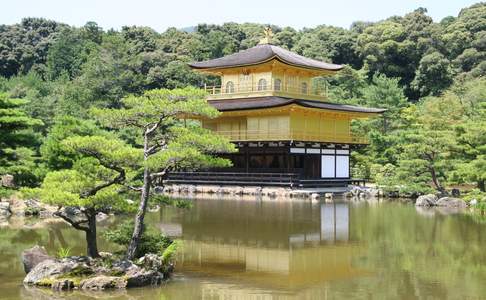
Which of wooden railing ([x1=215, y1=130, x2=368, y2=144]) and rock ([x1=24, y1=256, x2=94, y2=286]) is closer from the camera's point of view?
rock ([x1=24, y1=256, x2=94, y2=286])

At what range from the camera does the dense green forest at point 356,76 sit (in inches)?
1155

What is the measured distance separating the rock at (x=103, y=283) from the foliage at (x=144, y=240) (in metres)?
1.01

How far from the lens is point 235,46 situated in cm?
7575

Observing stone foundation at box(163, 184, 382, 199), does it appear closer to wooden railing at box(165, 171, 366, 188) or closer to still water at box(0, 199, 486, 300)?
wooden railing at box(165, 171, 366, 188)

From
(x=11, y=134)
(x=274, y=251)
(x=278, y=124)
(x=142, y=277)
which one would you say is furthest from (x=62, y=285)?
(x=278, y=124)

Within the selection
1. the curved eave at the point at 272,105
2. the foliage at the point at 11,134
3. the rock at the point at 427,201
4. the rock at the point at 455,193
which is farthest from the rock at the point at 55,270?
the curved eave at the point at 272,105

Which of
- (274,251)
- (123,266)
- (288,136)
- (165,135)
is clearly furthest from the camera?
(288,136)

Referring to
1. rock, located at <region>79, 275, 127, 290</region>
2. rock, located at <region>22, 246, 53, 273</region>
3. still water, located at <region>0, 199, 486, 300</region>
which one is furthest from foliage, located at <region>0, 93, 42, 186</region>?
rock, located at <region>79, 275, 127, 290</region>

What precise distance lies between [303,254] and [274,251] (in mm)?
746

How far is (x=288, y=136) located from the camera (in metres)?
34.7

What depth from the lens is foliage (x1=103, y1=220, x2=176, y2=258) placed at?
11938 mm

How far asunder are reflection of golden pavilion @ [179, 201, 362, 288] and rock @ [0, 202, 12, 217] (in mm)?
6813

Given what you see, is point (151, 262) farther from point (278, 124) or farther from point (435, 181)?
point (278, 124)

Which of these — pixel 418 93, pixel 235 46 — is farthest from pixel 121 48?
pixel 418 93
